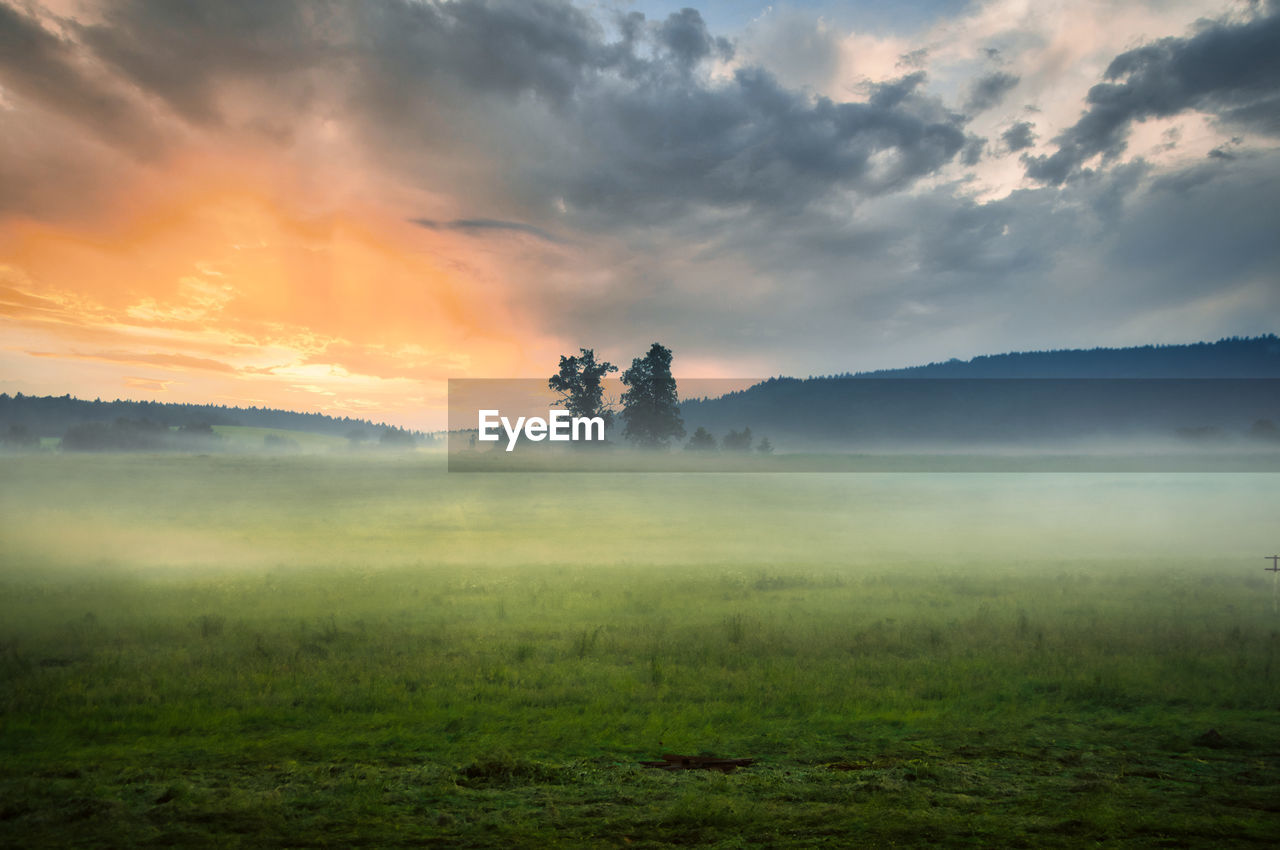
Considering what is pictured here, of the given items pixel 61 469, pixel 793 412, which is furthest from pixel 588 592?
pixel 793 412

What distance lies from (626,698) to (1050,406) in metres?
176

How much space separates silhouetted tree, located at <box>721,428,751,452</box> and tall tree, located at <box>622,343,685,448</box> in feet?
80.6

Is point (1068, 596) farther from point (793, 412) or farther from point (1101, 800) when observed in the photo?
point (793, 412)

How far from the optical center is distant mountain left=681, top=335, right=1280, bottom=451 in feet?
453

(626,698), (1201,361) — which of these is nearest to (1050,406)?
(1201,361)

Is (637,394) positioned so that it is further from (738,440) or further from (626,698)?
(626,698)

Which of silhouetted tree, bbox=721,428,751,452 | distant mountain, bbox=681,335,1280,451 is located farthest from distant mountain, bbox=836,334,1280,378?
silhouetted tree, bbox=721,428,751,452

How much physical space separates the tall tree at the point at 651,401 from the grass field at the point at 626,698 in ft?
191

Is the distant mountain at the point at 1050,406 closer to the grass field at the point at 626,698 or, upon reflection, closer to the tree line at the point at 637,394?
the tree line at the point at 637,394

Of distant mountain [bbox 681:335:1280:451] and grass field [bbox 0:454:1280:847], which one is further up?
distant mountain [bbox 681:335:1280:451]

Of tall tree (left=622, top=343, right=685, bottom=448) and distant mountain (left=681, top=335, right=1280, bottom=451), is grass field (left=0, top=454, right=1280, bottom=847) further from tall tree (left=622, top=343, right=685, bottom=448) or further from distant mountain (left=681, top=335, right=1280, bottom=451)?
distant mountain (left=681, top=335, right=1280, bottom=451)

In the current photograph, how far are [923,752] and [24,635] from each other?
80.0 ft

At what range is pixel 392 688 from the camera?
582 inches

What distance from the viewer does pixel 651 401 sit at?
100m
